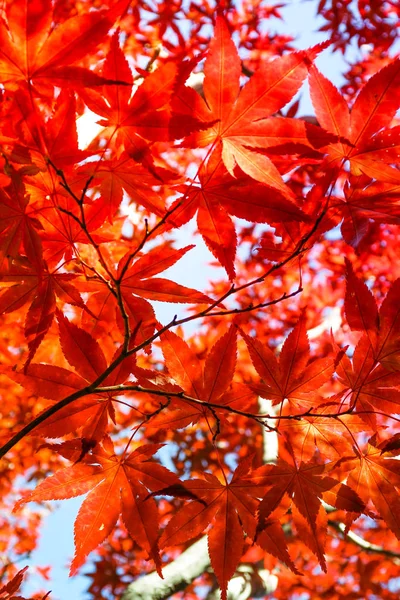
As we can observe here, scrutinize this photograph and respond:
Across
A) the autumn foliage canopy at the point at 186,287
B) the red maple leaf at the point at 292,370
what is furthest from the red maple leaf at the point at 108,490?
the red maple leaf at the point at 292,370

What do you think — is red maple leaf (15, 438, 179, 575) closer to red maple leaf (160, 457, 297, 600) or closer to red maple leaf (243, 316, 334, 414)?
red maple leaf (160, 457, 297, 600)

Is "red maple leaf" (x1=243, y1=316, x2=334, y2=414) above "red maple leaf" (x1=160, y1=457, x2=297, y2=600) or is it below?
above

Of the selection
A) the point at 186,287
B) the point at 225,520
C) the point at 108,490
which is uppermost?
the point at 186,287

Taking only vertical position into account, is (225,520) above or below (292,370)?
below

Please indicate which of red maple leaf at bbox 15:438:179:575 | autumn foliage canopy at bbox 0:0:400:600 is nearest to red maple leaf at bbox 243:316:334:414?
autumn foliage canopy at bbox 0:0:400:600

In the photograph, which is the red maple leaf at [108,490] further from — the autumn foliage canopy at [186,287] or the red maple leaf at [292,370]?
the red maple leaf at [292,370]

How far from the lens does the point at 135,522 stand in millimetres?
914

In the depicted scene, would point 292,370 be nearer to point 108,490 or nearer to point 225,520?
point 225,520

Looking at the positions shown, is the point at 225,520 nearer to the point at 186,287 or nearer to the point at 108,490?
the point at 108,490

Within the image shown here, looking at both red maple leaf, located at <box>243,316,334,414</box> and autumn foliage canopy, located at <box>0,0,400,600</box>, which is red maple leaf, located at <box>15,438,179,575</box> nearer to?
autumn foliage canopy, located at <box>0,0,400,600</box>

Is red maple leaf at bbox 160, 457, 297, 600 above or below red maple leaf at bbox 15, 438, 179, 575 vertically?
below

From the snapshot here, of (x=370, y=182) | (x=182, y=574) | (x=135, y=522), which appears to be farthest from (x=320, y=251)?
(x=135, y=522)

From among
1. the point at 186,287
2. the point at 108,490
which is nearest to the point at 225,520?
the point at 108,490

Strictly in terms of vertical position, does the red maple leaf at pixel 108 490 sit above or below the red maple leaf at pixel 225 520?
above
